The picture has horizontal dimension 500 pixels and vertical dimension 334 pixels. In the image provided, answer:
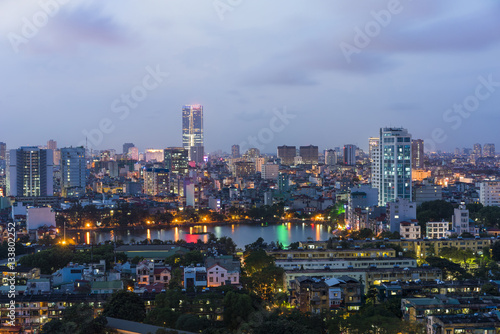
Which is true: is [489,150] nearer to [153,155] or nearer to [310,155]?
[310,155]

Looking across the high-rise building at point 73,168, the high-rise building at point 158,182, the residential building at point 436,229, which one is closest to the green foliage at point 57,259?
the residential building at point 436,229

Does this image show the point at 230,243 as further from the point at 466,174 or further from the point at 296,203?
the point at 466,174

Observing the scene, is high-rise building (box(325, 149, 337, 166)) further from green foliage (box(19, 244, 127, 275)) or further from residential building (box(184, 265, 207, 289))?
residential building (box(184, 265, 207, 289))

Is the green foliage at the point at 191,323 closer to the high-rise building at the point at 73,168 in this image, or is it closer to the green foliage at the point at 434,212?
the green foliage at the point at 434,212

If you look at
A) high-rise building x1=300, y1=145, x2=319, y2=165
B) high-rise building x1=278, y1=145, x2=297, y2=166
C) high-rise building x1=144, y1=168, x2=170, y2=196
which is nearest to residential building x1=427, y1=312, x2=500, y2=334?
high-rise building x1=144, y1=168, x2=170, y2=196

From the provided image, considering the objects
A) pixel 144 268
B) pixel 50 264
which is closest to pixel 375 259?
pixel 144 268

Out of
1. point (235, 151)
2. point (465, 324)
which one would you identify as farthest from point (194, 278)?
point (235, 151)
